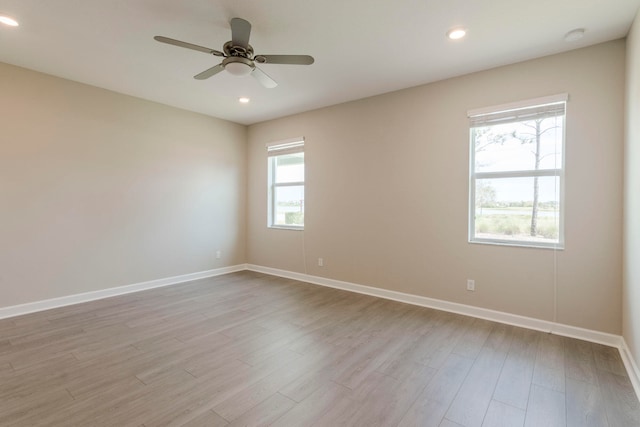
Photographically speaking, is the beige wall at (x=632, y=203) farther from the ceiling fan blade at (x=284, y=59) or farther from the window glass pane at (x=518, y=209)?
the ceiling fan blade at (x=284, y=59)

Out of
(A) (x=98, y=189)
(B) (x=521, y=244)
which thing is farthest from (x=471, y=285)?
(A) (x=98, y=189)

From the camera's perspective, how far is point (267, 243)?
5.56 meters

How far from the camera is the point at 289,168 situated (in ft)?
17.7

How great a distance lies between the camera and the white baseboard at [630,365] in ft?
6.77

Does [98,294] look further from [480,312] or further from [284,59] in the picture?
[480,312]

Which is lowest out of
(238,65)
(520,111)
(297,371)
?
(297,371)

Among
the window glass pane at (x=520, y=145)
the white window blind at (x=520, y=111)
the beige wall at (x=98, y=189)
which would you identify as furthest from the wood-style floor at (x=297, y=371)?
the white window blind at (x=520, y=111)

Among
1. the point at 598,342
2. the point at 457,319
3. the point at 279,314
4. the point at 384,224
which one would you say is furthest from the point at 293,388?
the point at 598,342

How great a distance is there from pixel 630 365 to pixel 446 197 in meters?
2.06

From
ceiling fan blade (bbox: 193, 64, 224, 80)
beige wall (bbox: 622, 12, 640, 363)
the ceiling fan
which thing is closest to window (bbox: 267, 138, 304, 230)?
ceiling fan blade (bbox: 193, 64, 224, 80)

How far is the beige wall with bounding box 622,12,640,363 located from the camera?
2.19 metres

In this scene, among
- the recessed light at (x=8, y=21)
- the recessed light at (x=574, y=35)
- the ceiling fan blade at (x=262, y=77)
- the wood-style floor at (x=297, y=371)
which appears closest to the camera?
the wood-style floor at (x=297, y=371)

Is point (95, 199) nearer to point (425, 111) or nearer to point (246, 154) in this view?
point (246, 154)

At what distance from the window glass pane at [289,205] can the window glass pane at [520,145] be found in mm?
2808
